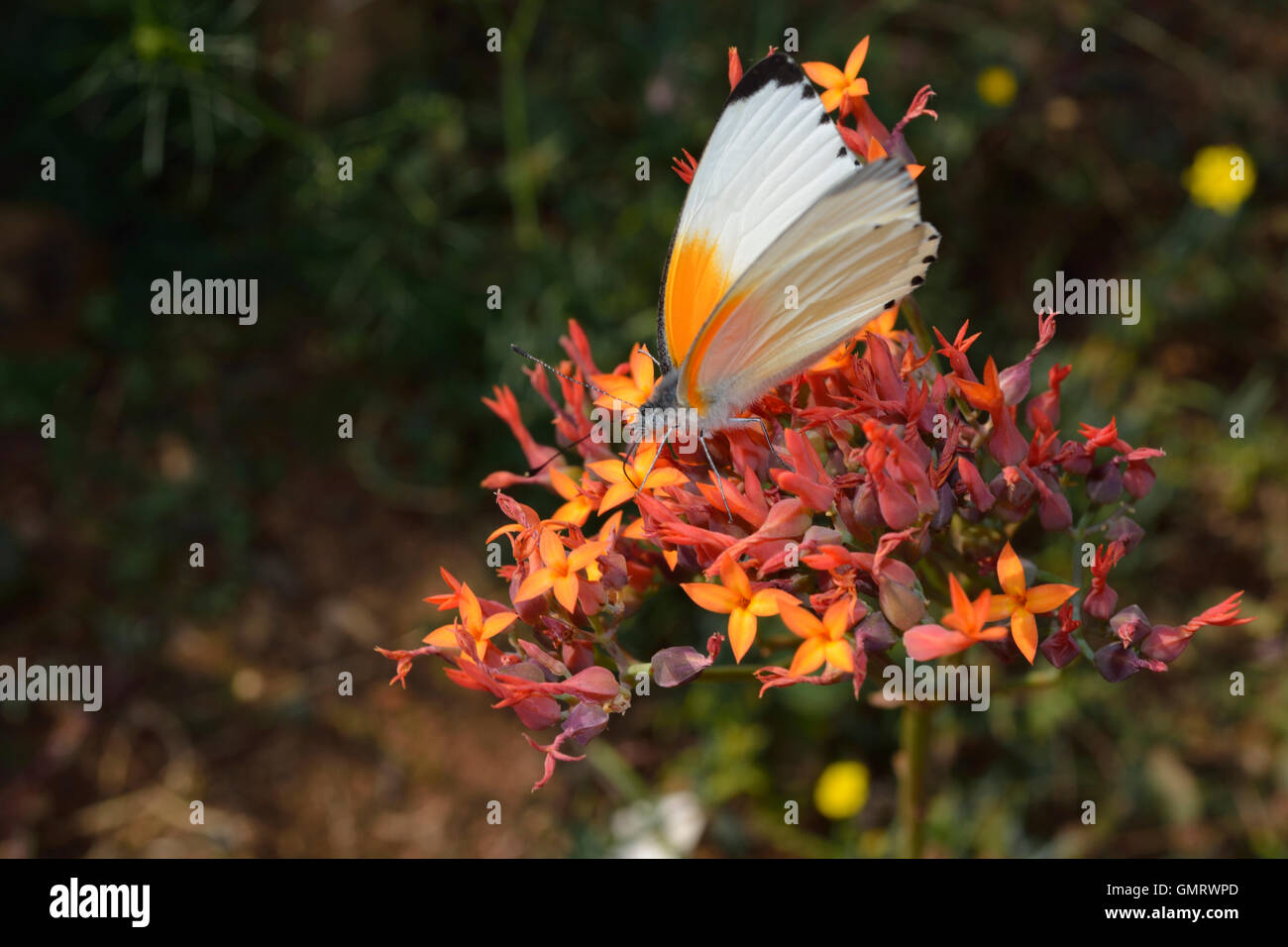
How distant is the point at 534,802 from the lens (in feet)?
18.0

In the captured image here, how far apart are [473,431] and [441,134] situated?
1661 millimetres

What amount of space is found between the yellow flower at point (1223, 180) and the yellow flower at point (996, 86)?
1121 mm

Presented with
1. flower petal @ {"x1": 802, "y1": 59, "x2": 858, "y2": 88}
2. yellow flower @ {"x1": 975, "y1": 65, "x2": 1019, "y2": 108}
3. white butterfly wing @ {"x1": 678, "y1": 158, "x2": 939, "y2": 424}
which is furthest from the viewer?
yellow flower @ {"x1": 975, "y1": 65, "x2": 1019, "y2": 108}

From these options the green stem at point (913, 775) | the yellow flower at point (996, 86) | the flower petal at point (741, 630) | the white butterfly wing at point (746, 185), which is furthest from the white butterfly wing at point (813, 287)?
the yellow flower at point (996, 86)

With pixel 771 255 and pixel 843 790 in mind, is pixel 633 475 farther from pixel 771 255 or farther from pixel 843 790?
pixel 843 790

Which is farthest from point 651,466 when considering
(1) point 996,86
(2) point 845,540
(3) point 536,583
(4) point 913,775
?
(1) point 996,86

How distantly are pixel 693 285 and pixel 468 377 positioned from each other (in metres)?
2.95

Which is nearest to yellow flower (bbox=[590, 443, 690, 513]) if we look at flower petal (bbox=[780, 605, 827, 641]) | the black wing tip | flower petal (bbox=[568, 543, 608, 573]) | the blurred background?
flower petal (bbox=[568, 543, 608, 573])

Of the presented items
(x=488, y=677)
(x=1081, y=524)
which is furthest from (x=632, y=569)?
(x=1081, y=524)

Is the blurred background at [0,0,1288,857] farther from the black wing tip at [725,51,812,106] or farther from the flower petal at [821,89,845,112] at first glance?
the black wing tip at [725,51,812,106]

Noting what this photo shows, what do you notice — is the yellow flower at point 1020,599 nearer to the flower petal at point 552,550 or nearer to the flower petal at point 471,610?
the flower petal at point 552,550

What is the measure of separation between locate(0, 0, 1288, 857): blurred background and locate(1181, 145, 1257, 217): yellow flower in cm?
3

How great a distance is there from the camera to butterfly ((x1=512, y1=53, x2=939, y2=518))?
8.34 feet

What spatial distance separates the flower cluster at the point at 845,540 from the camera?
2.60 metres
